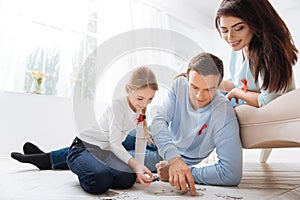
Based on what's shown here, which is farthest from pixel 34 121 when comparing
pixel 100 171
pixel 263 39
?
pixel 263 39

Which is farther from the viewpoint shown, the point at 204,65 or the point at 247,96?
the point at 247,96

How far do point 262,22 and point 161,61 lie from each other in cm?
38

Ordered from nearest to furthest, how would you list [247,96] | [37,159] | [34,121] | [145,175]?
[145,175], [247,96], [37,159], [34,121]

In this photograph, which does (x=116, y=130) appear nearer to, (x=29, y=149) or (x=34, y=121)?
(x=29, y=149)

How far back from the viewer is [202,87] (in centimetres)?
78

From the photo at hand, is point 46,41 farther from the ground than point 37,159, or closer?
farther from the ground

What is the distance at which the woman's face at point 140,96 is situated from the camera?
2.17ft

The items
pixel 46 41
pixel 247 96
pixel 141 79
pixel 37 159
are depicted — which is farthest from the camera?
pixel 46 41

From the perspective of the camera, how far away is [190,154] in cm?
99

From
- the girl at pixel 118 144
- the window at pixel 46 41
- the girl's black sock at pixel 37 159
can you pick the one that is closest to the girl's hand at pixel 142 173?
the girl at pixel 118 144

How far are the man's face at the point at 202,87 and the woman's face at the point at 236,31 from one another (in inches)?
7.5

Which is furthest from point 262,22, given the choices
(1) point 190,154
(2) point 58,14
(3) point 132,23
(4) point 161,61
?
(2) point 58,14

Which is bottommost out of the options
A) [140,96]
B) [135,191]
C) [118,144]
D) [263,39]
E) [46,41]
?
[135,191]

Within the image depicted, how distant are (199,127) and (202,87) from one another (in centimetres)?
18
